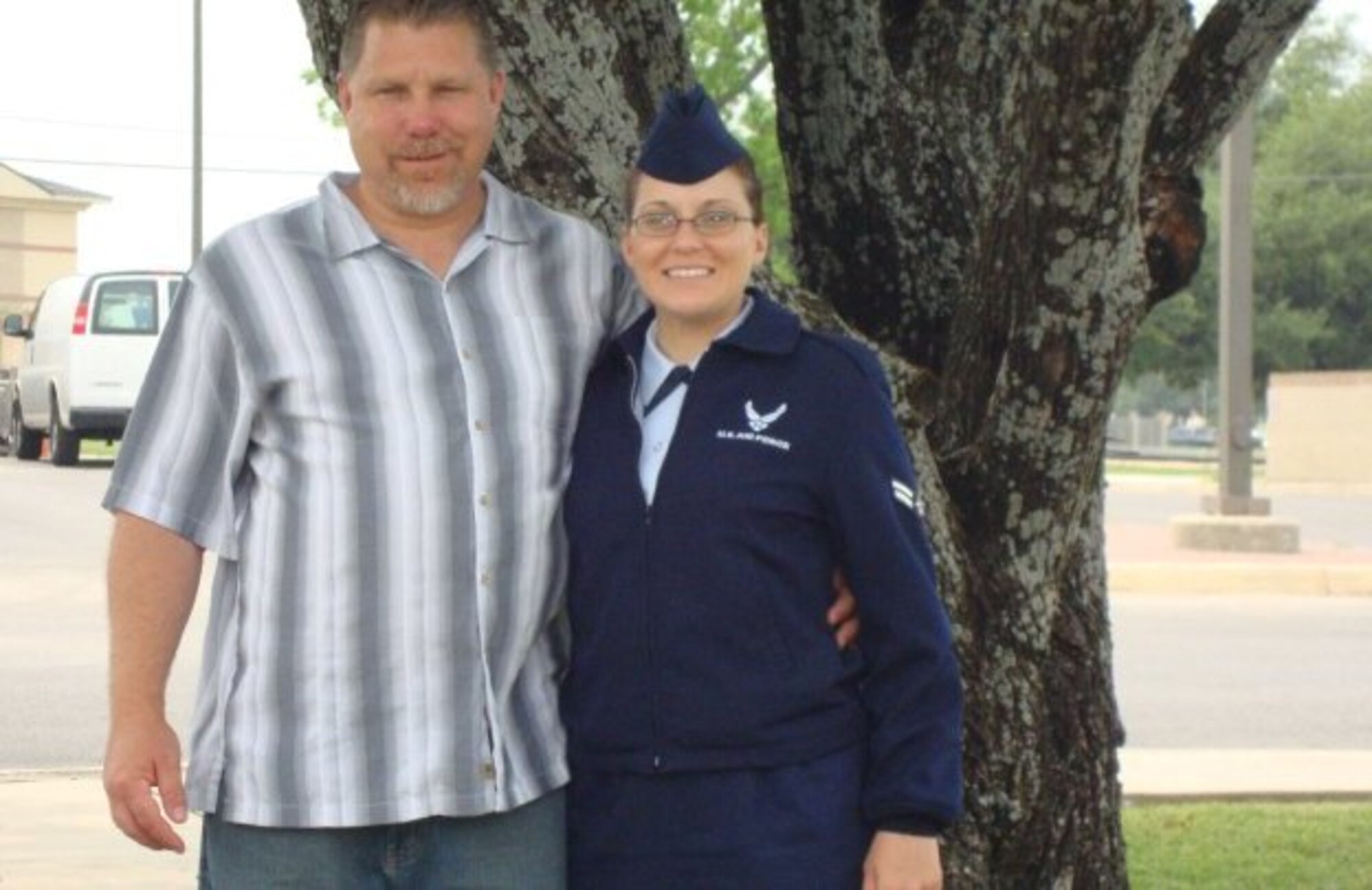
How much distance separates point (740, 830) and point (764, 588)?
0.31 m

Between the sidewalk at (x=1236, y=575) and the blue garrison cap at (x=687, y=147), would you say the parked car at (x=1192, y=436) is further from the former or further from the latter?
the blue garrison cap at (x=687, y=147)

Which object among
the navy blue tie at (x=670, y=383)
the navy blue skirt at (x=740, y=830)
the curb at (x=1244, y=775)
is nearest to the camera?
the navy blue skirt at (x=740, y=830)

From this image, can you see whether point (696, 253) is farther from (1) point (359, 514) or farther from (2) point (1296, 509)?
(2) point (1296, 509)

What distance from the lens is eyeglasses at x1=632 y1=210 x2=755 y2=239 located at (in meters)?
3.37

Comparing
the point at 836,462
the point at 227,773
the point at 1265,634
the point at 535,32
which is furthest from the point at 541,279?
the point at 1265,634

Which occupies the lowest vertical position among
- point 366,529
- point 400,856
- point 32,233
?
point 400,856

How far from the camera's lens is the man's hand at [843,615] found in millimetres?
3387

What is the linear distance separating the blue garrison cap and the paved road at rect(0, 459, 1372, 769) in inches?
285

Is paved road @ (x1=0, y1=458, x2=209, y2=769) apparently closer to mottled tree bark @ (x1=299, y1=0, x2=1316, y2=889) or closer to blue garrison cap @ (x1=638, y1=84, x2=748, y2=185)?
mottled tree bark @ (x1=299, y1=0, x2=1316, y2=889)

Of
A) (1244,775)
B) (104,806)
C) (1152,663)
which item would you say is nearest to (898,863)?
(104,806)

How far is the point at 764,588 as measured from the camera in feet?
10.9

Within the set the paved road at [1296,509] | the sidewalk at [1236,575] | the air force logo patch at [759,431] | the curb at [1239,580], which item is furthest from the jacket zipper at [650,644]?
the paved road at [1296,509]

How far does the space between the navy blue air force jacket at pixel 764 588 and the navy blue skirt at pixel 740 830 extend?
0.08 feet

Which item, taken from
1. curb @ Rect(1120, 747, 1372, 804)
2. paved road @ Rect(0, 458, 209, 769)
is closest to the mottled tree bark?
curb @ Rect(1120, 747, 1372, 804)
